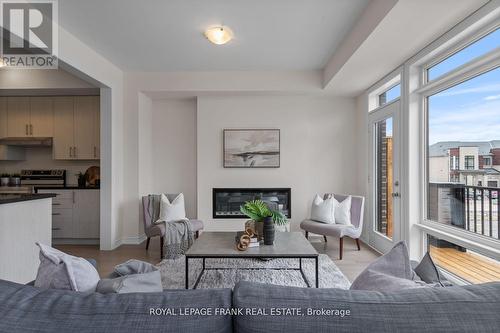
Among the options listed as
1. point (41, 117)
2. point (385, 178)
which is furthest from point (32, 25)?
point (385, 178)

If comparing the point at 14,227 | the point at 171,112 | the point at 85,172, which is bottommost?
the point at 14,227

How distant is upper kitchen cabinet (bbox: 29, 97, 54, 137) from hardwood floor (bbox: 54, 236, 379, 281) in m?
1.92

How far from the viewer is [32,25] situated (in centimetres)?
266

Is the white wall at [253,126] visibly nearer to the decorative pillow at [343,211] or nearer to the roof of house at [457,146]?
the decorative pillow at [343,211]

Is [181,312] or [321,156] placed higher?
[321,156]

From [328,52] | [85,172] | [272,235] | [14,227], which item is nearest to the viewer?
[14,227]

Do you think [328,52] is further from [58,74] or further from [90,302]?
[58,74]

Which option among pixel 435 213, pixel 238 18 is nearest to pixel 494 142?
pixel 435 213

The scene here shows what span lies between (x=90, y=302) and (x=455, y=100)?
3170 millimetres

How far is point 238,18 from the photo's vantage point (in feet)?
8.98

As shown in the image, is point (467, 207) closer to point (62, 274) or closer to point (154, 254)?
point (62, 274)

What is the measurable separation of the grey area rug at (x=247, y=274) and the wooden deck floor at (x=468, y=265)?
1.02 meters

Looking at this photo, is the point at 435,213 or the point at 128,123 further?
the point at 128,123

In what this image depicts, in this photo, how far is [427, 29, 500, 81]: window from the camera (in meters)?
2.13
